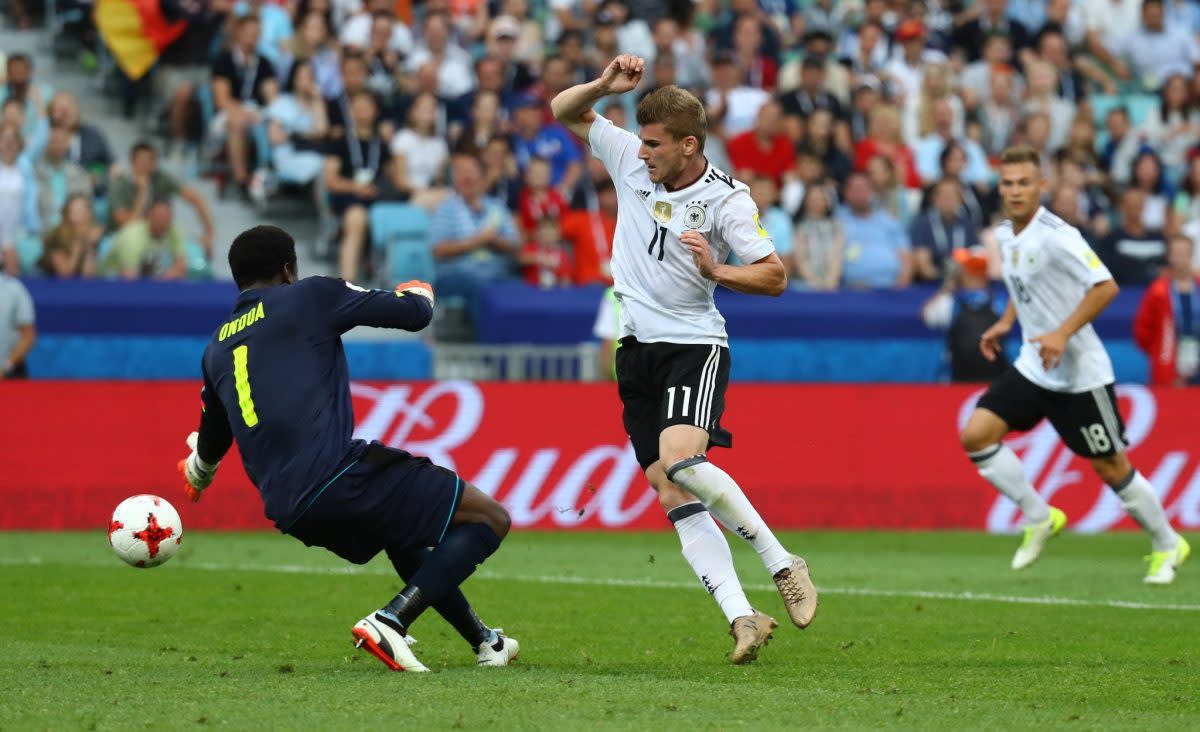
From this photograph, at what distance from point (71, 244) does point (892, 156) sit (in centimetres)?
905

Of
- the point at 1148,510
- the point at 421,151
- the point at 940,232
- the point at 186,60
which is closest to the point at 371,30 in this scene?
the point at 421,151

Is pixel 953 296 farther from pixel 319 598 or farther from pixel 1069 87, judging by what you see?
pixel 319 598

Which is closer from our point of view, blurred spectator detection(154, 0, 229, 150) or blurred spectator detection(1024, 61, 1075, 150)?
blurred spectator detection(154, 0, 229, 150)

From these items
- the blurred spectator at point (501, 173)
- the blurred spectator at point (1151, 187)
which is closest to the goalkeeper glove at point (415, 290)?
the blurred spectator at point (501, 173)

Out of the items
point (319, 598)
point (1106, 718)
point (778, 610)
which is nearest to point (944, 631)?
point (778, 610)

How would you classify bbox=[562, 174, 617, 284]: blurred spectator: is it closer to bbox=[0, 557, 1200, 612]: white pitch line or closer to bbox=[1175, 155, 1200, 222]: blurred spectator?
bbox=[0, 557, 1200, 612]: white pitch line

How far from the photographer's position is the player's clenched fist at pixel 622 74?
8289 mm

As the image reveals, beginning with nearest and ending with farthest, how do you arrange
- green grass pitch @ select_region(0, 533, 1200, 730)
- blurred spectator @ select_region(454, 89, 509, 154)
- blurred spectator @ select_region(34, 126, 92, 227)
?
green grass pitch @ select_region(0, 533, 1200, 730) < blurred spectator @ select_region(34, 126, 92, 227) < blurred spectator @ select_region(454, 89, 509, 154)

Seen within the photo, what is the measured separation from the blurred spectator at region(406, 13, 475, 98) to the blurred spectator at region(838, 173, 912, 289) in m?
4.38

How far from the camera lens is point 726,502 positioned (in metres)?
8.22

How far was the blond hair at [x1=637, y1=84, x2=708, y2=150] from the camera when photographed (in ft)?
26.8

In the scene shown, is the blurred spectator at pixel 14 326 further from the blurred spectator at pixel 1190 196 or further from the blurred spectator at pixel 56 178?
the blurred spectator at pixel 1190 196

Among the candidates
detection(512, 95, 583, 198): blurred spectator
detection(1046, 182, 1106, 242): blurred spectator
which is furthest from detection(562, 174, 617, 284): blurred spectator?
detection(1046, 182, 1106, 242): blurred spectator

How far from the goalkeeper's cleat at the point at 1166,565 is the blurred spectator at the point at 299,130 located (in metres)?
10.1
